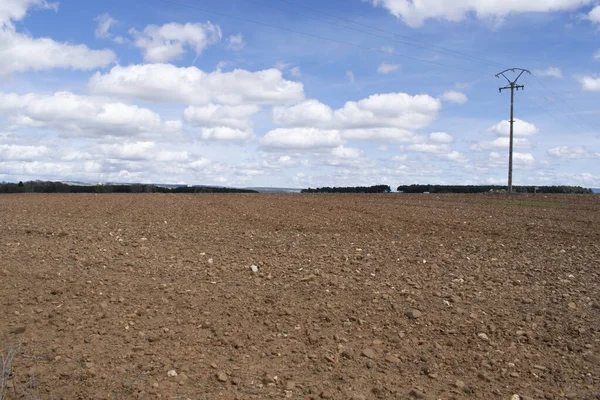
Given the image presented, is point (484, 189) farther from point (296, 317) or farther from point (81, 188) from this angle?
point (296, 317)

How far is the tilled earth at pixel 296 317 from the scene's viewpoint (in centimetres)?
529

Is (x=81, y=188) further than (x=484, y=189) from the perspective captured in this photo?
No

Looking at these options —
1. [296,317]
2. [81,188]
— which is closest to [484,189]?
[81,188]

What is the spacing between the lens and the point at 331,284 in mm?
7477

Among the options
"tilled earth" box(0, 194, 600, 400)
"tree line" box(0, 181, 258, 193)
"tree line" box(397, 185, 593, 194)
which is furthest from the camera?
"tree line" box(397, 185, 593, 194)

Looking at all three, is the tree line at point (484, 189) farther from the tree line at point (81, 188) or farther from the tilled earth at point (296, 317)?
the tilled earth at point (296, 317)

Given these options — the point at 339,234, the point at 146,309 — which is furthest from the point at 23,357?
the point at 339,234

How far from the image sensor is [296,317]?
6.50 m

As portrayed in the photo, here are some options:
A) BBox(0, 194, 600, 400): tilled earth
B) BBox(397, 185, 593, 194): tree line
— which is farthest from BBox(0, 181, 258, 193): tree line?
BBox(0, 194, 600, 400): tilled earth

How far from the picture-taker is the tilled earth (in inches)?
208

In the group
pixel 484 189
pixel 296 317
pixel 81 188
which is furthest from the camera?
pixel 484 189

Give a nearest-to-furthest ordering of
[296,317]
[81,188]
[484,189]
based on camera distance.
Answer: [296,317]
[81,188]
[484,189]

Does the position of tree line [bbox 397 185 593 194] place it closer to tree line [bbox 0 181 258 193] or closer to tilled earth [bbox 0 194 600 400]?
tree line [bbox 0 181 258 193]

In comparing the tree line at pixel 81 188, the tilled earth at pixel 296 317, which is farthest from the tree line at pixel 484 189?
the tilled earth at pixel 296 317
